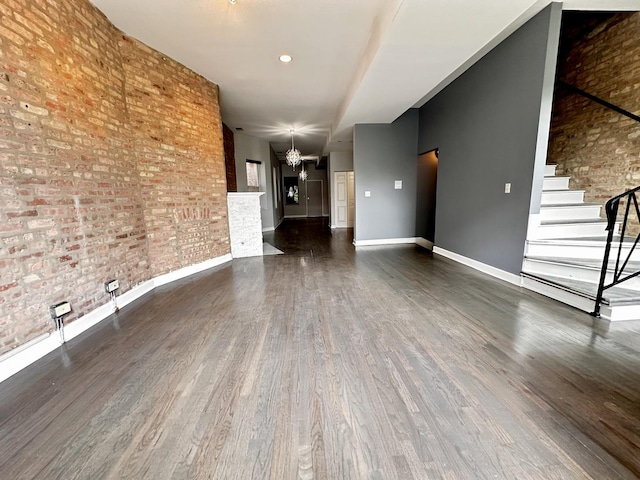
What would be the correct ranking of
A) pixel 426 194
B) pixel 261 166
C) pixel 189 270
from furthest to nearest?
pixel 261 166
pixel 426 194
pixel 189 270

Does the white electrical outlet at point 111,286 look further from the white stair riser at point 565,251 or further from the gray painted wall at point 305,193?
the gray painted wall at point 305,193

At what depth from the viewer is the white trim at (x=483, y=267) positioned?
3474mm

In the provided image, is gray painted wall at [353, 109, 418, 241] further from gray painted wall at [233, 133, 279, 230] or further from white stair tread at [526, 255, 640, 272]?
gray painted wall at [233, 133, 279, 230]

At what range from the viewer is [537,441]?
4.18ft

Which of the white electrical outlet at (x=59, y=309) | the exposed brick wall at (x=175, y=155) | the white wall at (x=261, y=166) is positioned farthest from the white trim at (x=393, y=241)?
the white electrical outlet at (x=59, y=309)

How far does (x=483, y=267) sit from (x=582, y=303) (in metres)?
1.39

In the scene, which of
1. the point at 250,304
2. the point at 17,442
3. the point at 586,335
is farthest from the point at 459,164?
the point at 17,442

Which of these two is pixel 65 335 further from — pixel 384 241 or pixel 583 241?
pixel 384 241

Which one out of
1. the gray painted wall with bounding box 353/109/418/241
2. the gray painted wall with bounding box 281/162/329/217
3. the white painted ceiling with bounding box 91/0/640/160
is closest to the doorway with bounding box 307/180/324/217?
the gray painted wall with bounding box 281/162/329/217

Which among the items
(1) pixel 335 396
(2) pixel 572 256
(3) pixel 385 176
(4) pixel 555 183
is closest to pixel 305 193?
(3) pixel 385 176

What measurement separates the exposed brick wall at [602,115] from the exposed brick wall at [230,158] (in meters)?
6.64

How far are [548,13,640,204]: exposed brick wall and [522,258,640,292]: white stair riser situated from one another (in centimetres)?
146

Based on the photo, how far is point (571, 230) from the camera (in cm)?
340

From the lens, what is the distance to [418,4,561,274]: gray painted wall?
3059 millimetres
